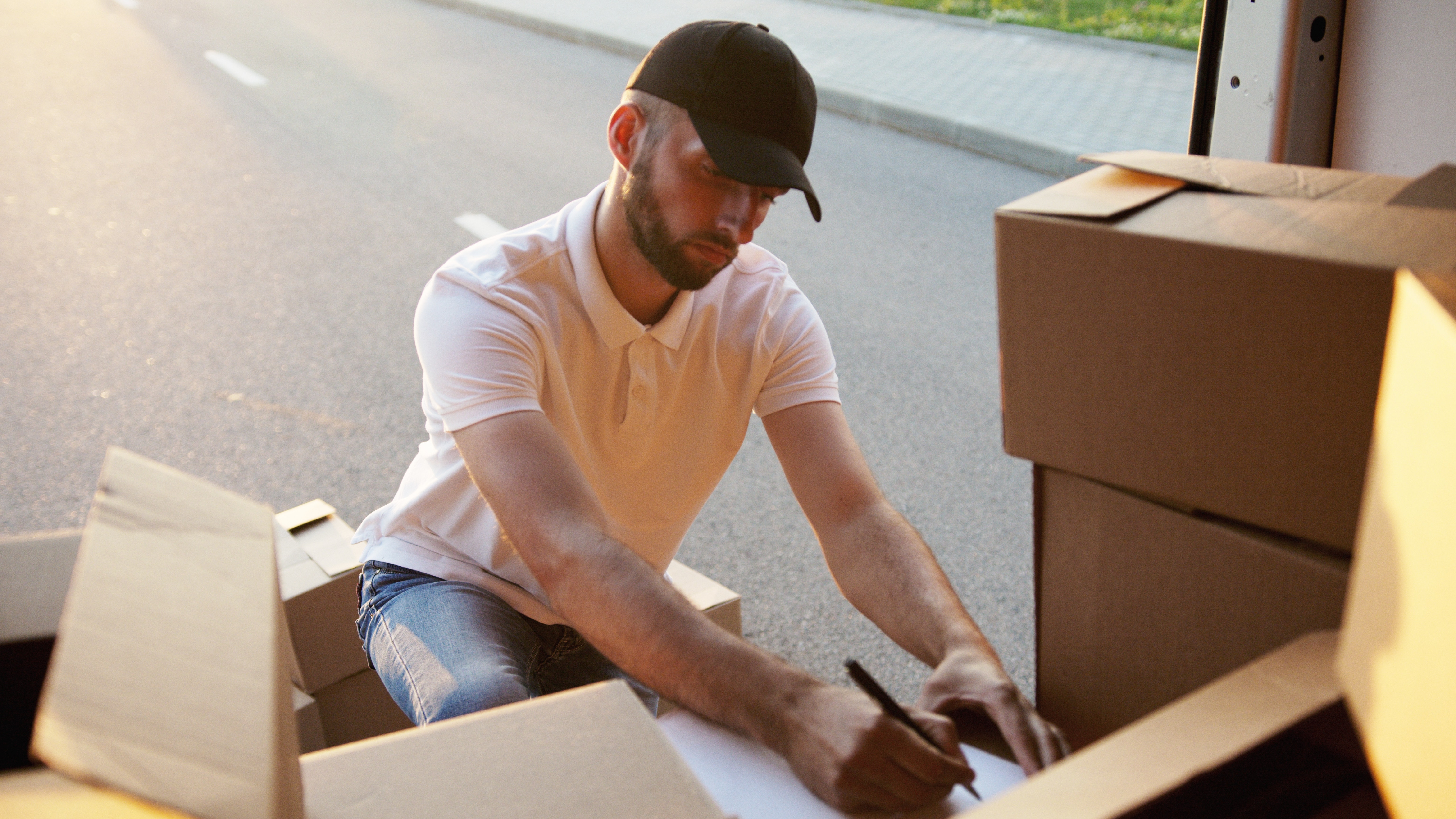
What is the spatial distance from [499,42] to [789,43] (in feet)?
8.68

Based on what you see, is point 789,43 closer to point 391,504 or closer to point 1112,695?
point 391,504

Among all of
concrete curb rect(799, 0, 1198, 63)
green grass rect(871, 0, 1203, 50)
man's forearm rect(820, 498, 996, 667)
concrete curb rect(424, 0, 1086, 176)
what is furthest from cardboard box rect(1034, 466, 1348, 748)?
green grass rect(871, 0, 1203, 50)

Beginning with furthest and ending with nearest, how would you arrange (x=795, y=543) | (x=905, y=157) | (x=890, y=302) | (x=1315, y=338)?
(x=905, y=157), (x=890, y=302), (x=795, y=543), (x=1315, y=338)

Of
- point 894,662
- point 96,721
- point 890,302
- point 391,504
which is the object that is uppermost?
point 96,721

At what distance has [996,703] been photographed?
1216mm

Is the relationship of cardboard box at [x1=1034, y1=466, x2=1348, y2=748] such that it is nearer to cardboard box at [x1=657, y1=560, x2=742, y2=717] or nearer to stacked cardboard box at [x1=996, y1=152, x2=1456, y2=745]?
stacked cardboard box at [x1=996, y1=152, x2=1456, y2=745]

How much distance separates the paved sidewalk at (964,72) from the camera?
6152mm

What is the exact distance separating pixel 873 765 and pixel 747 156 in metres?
0.97

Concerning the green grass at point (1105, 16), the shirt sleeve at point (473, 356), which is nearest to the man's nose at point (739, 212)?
the shirt sleeve at point (473, 356)

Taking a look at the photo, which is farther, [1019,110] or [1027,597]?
[1019,110]

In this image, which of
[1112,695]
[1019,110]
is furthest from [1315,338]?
[1019,110]

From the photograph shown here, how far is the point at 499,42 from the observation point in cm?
935

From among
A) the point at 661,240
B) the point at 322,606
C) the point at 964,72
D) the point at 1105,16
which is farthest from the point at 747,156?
the point at 1105,16

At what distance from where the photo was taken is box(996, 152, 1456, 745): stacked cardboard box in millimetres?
909
